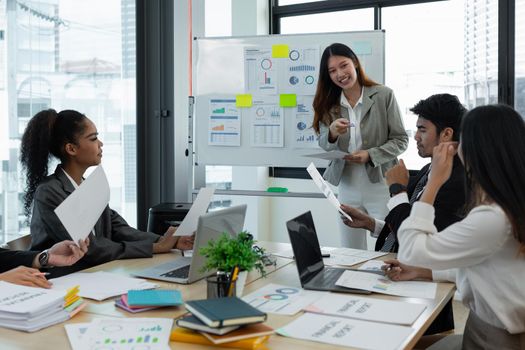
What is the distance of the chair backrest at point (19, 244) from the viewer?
234cm

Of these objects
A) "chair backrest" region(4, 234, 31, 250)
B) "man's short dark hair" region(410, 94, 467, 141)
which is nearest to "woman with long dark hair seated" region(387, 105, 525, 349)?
"man's short dark hair" region(410, 94, 467, 141)

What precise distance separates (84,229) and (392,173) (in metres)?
1.24

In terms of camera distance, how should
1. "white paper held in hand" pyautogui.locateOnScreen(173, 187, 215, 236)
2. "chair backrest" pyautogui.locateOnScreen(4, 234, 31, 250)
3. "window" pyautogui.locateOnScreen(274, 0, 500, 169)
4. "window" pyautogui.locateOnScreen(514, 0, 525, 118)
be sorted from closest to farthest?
"white paper held in hand" pyautogui.locateOnScreen(173, 187, 215, 236) → "chair backrest" pyautogui.locateOnScreen(4, 234, 31, 250) → "window" pyautogui.locateOnScreen(514, 0, 525, 118) → "window" pyautogui.locateOnScreen(274, 0, 500, 169)

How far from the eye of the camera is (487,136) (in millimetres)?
1582

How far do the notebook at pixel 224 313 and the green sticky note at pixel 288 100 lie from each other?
107 inches

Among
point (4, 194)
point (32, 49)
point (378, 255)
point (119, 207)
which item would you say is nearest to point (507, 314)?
point (378, 255)

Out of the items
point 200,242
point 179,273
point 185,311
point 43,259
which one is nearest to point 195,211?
point 179,273

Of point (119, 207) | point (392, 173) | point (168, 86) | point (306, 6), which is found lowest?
point (119, 207)

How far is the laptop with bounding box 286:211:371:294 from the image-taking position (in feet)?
5.87

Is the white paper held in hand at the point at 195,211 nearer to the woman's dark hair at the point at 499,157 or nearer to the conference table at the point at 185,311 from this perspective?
the conference table at the point at 185,311

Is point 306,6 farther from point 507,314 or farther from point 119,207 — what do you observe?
point 507,314

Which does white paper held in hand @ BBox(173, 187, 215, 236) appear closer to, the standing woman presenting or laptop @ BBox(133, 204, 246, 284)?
laptop @ BBox(133, 204, 246, 284)

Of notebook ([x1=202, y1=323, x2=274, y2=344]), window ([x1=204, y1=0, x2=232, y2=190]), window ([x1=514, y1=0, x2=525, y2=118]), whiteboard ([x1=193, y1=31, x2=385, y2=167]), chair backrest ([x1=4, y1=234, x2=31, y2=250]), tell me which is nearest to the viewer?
notebook ([x1=202, y1=323, x2=274, y2=344])

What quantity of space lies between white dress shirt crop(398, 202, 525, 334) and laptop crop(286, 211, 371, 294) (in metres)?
0.26
